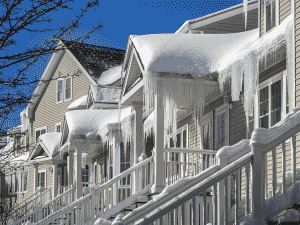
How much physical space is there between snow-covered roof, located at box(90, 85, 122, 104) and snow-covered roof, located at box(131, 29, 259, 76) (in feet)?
27.7

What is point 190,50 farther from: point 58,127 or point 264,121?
point 58,127

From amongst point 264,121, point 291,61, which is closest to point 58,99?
point 264,121

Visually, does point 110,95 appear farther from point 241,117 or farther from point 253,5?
point 241,117

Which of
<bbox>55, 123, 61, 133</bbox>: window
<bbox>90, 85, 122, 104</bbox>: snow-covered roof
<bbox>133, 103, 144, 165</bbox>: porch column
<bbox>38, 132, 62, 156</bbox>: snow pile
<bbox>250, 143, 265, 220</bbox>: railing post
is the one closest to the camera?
<bbox>250, 143, 265, 220</bbox>: railing post

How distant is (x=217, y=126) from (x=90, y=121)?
646 centimetres

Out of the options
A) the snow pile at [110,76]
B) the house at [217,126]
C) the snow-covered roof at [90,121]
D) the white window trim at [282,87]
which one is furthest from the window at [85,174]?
the white window trim at [282,87]

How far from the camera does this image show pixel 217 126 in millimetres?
12984

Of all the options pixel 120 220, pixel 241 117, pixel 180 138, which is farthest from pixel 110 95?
pixel 120 220

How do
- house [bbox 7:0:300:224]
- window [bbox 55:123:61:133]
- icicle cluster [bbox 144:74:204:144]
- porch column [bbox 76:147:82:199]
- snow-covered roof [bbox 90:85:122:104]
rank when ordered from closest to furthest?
house [bbox 7:0:300:224], icicle cluster [bbox 144:74:204:144], porch column [bbox 76:147:82:199], snow-covered roof [bbox 90:85:122:104], window [bbox 55:123:61:133]

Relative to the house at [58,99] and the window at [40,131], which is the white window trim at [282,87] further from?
the window at [40,131]

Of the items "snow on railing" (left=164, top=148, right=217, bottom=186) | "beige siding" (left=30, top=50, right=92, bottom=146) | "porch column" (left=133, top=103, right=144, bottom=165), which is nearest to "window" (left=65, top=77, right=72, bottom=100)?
"beige siding" (left=30, top=50, right=92, bottom=146)

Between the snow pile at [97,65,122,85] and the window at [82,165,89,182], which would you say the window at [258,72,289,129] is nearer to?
the snow pile at [97,65,122,85]

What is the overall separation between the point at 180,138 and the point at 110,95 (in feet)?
19.0

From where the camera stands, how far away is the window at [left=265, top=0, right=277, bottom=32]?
10.6 m
